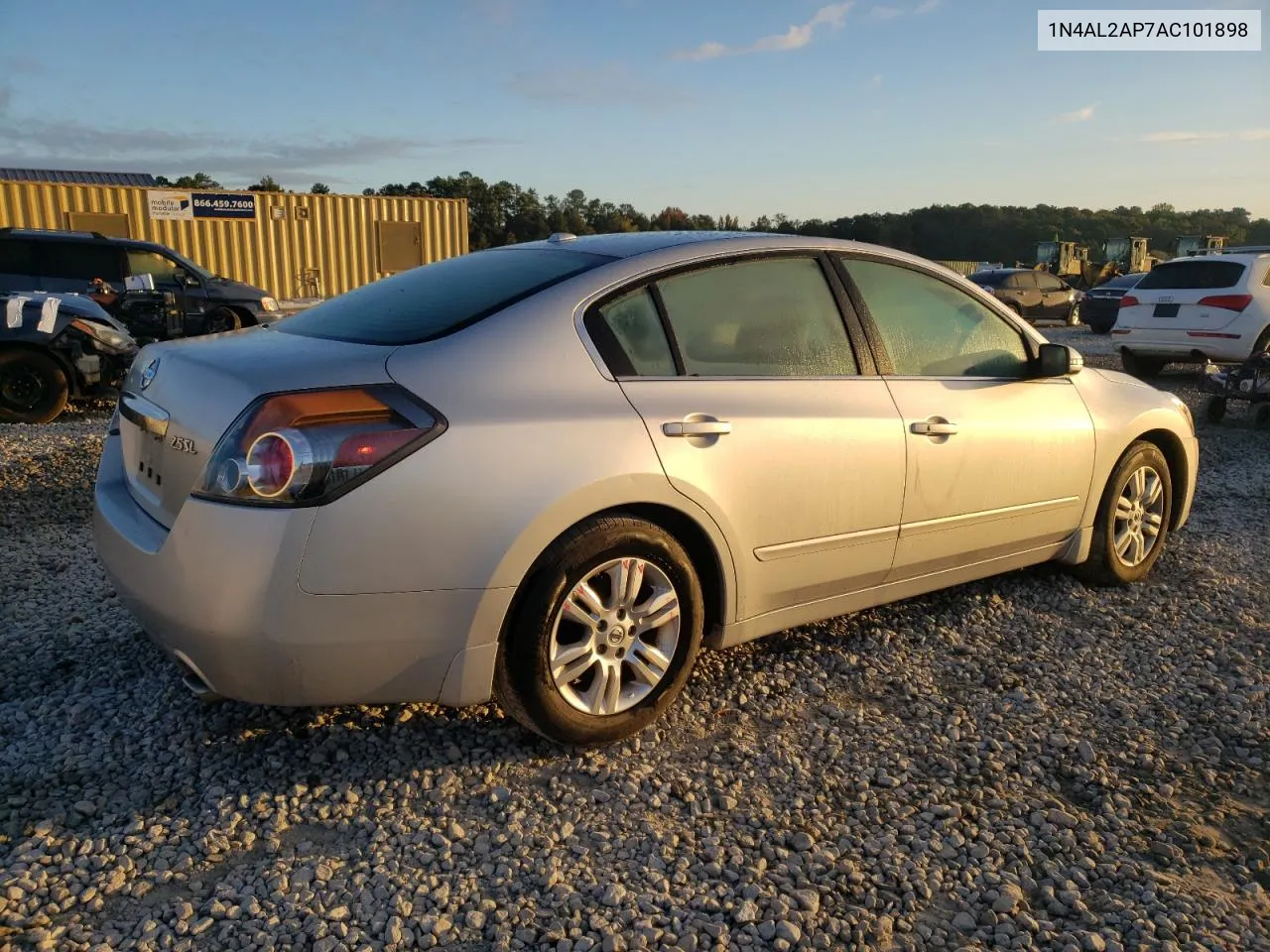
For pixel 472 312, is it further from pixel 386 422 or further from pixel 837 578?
pixel 837 578

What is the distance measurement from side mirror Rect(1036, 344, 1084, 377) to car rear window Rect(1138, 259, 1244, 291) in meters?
8.88

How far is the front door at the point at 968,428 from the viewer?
11.8 feet

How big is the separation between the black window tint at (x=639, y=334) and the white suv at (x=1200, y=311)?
1036cm

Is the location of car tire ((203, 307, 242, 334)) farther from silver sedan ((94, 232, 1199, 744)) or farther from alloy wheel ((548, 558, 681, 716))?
alloy wheel ((548, 558, 681, 716))

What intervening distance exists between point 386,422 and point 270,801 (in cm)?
108

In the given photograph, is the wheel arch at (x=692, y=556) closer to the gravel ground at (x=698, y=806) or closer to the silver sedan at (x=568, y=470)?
the silver sedan at (x=568, y=470)

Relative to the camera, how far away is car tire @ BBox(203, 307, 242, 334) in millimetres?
13258

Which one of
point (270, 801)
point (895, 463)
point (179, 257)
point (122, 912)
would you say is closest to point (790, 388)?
point (895, 463)

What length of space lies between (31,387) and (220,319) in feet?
17.7

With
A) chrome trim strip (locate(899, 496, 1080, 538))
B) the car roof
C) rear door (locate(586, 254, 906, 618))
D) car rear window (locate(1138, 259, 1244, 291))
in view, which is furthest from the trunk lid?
car rear window (locate(1138, 259, 1244, 291))

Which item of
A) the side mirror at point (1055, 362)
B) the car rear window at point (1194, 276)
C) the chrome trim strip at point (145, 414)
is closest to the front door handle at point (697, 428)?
the chrome trim strip at point (145, 414)

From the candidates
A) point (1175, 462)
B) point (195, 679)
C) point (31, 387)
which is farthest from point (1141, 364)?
point (195, 679)

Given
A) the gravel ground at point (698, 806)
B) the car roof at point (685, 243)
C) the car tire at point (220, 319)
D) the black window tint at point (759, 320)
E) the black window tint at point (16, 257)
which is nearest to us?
the gravel ground at point (698, 806)

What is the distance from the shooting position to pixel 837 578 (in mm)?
3439
